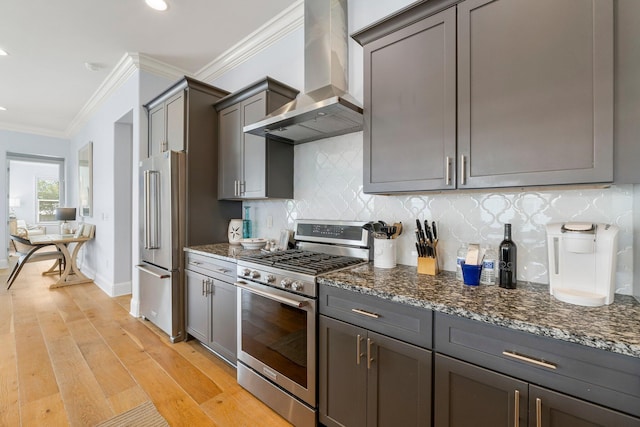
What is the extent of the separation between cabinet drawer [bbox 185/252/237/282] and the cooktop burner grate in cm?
21

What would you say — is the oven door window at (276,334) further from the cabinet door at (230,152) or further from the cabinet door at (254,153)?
the cabinet door at (230,152)

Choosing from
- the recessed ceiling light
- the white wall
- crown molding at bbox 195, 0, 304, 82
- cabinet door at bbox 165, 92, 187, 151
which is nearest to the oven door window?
cabinet door at bbox 165, 92, 187, 151

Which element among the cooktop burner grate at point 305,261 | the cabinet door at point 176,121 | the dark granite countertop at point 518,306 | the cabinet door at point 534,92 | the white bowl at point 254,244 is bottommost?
Answer: the dark granite countertop at point 518,306

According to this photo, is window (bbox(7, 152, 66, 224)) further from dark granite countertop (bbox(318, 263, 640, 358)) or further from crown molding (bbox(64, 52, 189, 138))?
dark granite countertop (bbox(318, 263, 640, 358))

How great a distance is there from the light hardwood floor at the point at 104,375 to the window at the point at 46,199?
7783mm

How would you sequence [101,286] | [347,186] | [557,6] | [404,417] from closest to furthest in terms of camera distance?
[557,6] < [404,417] < [347,186] < [101,286]

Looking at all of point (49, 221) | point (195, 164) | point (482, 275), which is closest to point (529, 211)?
point (482, 275)

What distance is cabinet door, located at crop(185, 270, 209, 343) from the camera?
2.43 meters

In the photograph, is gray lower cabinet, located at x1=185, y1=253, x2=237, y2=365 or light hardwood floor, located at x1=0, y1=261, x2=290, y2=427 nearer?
light hardwood floor, located at x1=0, y1=261, x2=290, y2=427

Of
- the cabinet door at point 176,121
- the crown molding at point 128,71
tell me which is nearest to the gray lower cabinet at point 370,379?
the cabinet door at point 176,121

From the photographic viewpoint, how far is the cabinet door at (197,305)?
2430mm

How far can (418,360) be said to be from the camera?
1.20 m

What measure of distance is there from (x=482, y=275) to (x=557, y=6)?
3.99 feet

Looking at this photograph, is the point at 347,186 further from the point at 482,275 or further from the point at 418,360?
the point at 418,360
